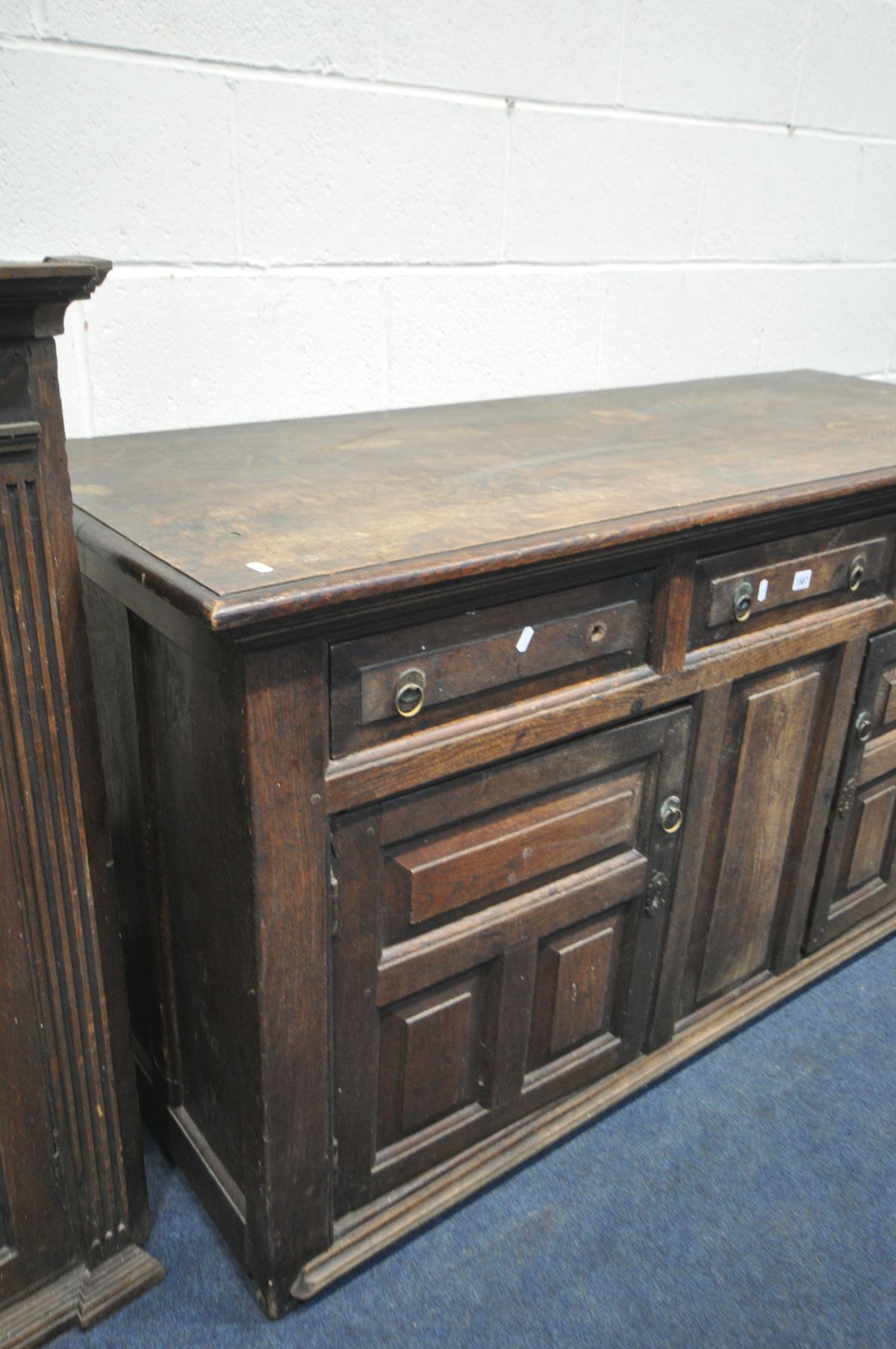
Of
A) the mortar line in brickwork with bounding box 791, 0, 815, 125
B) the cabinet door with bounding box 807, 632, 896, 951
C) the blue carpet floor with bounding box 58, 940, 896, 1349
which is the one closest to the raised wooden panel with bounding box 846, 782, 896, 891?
the cabinet door with bounding box 807, 632, 896, 951

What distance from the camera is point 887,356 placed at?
261cm

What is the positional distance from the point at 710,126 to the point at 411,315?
0.77 meters

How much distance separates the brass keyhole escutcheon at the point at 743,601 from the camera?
1359mm

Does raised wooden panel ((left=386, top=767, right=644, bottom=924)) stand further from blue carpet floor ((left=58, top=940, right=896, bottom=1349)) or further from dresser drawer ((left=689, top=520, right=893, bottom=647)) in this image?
blue carpet floor ((left=58, top=940, right=896, bottom=1349))

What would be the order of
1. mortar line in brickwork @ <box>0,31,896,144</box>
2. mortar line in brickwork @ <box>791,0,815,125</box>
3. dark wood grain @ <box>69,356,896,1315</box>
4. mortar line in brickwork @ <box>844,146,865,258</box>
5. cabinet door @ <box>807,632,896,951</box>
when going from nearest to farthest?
dark wood grain @ <box>69,356,896,1315</box> → mortar line in brickwork @ <box>0,31,896,144</box> → cabinet door @ <box>807,632,896,951</box> → mortar line in brickwork @ <box>791,0,815,125</box> → mortar line in brickwork @ <box>844,146,865,258</box>

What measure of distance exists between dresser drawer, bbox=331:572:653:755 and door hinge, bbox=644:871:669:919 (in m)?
0.33

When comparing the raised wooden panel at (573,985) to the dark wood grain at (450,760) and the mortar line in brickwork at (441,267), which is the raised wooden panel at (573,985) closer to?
the dark wood grain at (450,760)

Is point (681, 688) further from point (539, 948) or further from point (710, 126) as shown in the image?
point (710, 126)

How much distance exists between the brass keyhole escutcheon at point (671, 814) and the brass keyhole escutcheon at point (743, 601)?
0.25 m

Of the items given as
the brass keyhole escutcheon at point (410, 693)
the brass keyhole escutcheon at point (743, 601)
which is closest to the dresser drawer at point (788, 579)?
the brass keyhole escutcheon at point (743, 601)

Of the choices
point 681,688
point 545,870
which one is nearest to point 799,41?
point 681,688

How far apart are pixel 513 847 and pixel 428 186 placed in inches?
42.3

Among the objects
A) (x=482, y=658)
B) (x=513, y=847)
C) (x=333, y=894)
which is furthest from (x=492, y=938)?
(x=482, y=658)

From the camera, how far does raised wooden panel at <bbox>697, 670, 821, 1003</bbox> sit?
152cm
